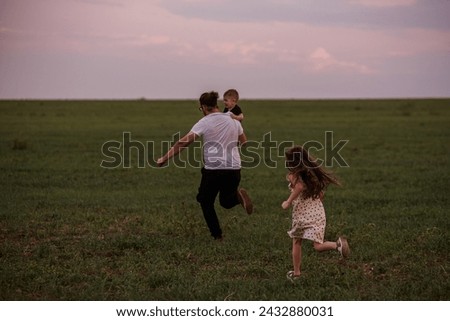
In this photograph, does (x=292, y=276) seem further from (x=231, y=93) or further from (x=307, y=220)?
(x=231, y=93)

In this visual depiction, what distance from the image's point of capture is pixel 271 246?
29.4ft

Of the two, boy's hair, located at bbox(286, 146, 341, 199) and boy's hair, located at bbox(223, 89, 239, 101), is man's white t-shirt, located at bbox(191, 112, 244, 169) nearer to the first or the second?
boy's hair, located at bbox(223, 89, 239, 101)

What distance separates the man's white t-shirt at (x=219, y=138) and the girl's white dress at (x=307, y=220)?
5.80 ft

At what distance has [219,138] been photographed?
28.9 feet

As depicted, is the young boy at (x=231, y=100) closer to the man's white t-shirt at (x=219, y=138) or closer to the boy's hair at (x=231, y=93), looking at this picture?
the boy's hair at (x=231, y=93)

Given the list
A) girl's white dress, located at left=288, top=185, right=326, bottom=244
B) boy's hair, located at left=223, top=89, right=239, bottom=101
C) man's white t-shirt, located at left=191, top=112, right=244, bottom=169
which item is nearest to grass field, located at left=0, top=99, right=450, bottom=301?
girl's white dress, located at left=288, top=185, right=326, bottom=244

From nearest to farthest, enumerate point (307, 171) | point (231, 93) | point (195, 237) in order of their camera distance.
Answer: point (307, 171) < point (231, 93) < point (195, 237)

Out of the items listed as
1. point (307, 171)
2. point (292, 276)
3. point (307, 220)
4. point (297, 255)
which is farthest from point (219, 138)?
point (292, 276)

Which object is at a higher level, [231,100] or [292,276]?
[231,100]

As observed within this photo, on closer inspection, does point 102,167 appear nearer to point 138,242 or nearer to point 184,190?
point 184,190

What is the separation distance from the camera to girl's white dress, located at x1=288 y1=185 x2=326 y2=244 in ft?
24.3

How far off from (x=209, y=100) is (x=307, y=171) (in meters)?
2.15

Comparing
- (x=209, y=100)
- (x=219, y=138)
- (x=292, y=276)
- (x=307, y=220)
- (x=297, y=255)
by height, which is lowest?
(x=292, y=276)

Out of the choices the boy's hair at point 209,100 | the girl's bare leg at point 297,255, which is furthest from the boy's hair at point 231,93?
the girl's bare leg at point 297,255
